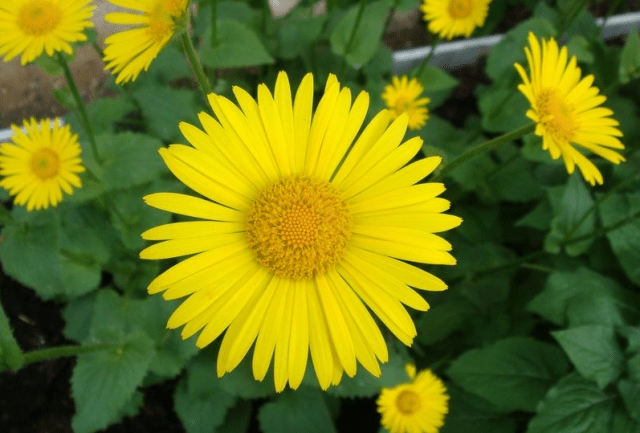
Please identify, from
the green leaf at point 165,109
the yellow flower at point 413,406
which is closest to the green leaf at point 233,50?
the green leaf at point 165,109

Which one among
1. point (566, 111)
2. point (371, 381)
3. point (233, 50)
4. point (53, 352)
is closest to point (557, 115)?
point (566, 111)

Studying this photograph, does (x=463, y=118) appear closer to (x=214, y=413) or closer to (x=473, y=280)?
(x=473, y=280)

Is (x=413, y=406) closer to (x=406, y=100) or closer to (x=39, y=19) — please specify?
(x=406, y=100)

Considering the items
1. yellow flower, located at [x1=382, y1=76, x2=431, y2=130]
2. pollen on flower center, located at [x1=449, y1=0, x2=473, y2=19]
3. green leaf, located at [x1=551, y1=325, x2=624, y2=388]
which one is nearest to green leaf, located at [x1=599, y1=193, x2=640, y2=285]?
green leaf, located at [x1=551, y1=325, x2=624, y2=388]

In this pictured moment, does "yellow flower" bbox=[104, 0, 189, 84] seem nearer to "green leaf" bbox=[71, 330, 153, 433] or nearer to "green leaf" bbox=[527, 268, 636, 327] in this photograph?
"green leaf" bbox=[71, 330, 153, 433]

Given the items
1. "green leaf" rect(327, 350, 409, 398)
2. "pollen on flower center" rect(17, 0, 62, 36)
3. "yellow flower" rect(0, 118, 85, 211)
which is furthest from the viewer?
"green leaf" rect(327, 350, 409, 398)

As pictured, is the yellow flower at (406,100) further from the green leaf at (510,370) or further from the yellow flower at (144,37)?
the yellow flower at (144,37)
